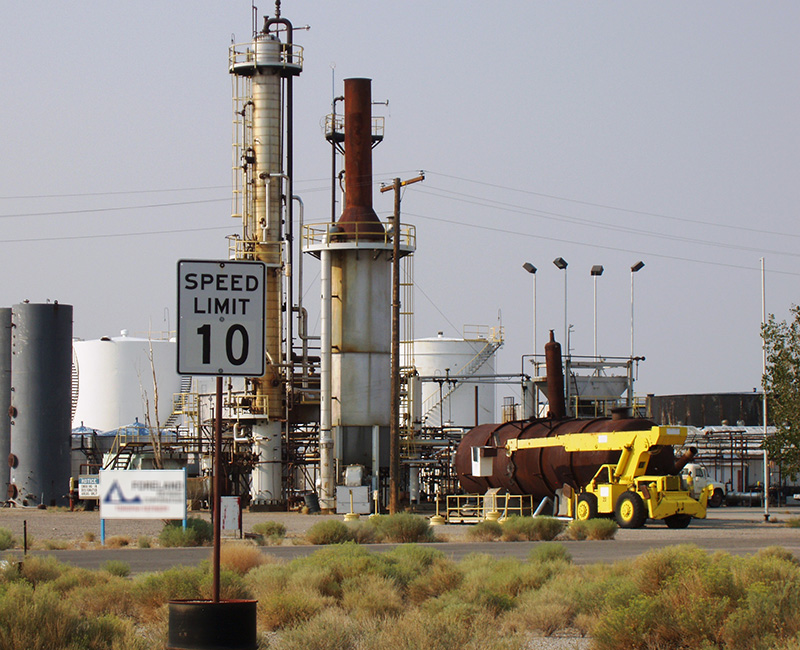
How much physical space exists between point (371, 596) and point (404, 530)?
50.9 ft

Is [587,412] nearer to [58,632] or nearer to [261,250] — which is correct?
[261,250]

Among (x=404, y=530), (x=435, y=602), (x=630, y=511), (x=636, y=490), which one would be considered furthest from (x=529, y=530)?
→ (x=435, y=602)

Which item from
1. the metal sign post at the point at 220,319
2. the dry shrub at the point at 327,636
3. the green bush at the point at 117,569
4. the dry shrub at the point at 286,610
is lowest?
the green bush at the point at 117,569

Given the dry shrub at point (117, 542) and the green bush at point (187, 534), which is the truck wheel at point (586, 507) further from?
the dry shrub at point (117, 542)

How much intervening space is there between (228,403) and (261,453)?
9.01 ft

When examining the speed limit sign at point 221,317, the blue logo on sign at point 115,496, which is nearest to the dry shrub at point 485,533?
the blue logo on sign at point 115,496

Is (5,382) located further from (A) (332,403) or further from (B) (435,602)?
(B) (435,602)

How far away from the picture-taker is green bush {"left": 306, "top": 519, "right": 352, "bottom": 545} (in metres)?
29.1

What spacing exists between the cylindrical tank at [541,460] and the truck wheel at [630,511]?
1.39 m

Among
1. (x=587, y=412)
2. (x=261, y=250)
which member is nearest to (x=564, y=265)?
(x=587, y=412)

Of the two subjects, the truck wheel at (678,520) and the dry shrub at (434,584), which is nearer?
the dry shrub at (434,584)

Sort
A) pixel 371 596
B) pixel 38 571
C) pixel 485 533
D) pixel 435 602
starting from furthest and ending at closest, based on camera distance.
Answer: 1. pixel 485 533
2. pixel 38 571
3. pixel 371 596
4. pixel 435 602

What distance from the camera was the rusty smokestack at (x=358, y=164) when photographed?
155ft

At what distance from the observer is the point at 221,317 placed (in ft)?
33.2
